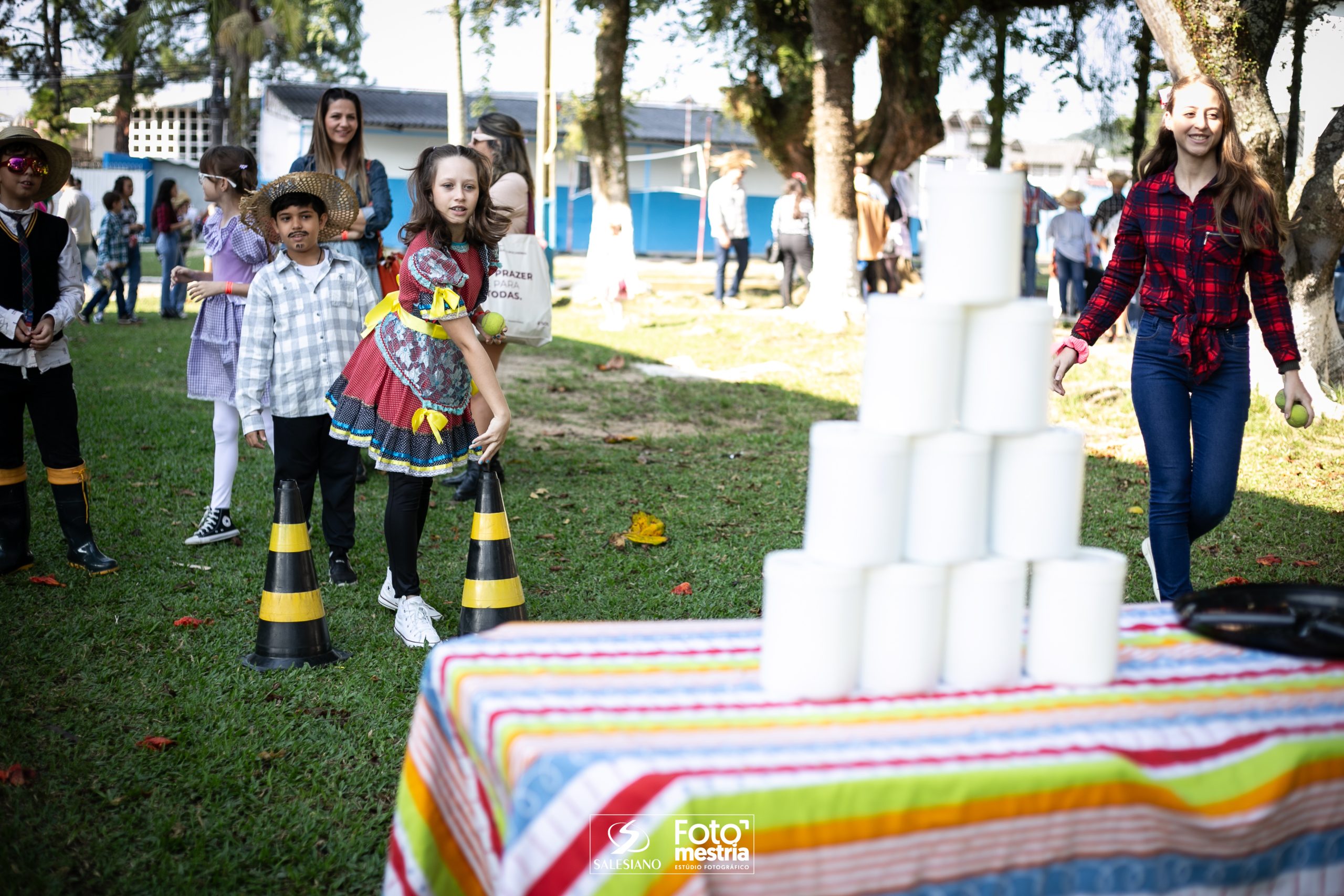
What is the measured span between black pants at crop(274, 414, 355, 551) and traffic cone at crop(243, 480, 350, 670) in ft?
2.59

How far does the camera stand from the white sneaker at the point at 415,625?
13.9 ft

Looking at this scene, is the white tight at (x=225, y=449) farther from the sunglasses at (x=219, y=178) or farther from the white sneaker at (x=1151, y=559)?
the white sneaker at (x=1151, y=559)

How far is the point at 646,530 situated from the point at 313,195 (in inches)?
89.0

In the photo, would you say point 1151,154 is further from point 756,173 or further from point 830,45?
point 756,173

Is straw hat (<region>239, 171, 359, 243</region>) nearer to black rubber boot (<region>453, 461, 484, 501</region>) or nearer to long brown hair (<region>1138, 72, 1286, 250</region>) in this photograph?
black rubber boot (<region>453, 461, 484, 501</region>)

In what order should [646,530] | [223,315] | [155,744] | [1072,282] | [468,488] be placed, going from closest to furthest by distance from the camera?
[155,744], [223,315], [646,530], [468,488], [1072,282]

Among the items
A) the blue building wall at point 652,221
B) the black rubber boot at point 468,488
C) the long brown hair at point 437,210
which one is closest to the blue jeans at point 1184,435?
the long brown hair at point 437,210

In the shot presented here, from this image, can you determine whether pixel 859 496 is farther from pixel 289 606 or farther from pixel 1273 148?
pixel 1273 148

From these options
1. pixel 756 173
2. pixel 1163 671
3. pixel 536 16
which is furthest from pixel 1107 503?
pixel 756 173

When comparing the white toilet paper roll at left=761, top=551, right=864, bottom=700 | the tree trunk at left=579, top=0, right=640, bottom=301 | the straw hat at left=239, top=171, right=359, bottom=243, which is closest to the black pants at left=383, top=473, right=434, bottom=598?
the straw hat at left=239, top=171, right=359, bottom=243

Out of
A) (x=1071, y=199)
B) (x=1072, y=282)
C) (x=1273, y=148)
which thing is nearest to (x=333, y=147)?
(x=1273, y=148)

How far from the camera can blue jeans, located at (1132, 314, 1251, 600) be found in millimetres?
3799

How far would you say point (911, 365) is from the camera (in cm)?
202

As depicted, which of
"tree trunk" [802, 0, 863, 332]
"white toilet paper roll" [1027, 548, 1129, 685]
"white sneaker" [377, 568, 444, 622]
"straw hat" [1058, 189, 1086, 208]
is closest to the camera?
"white toilet paper roll" [1027, 548, 1129, 685]
